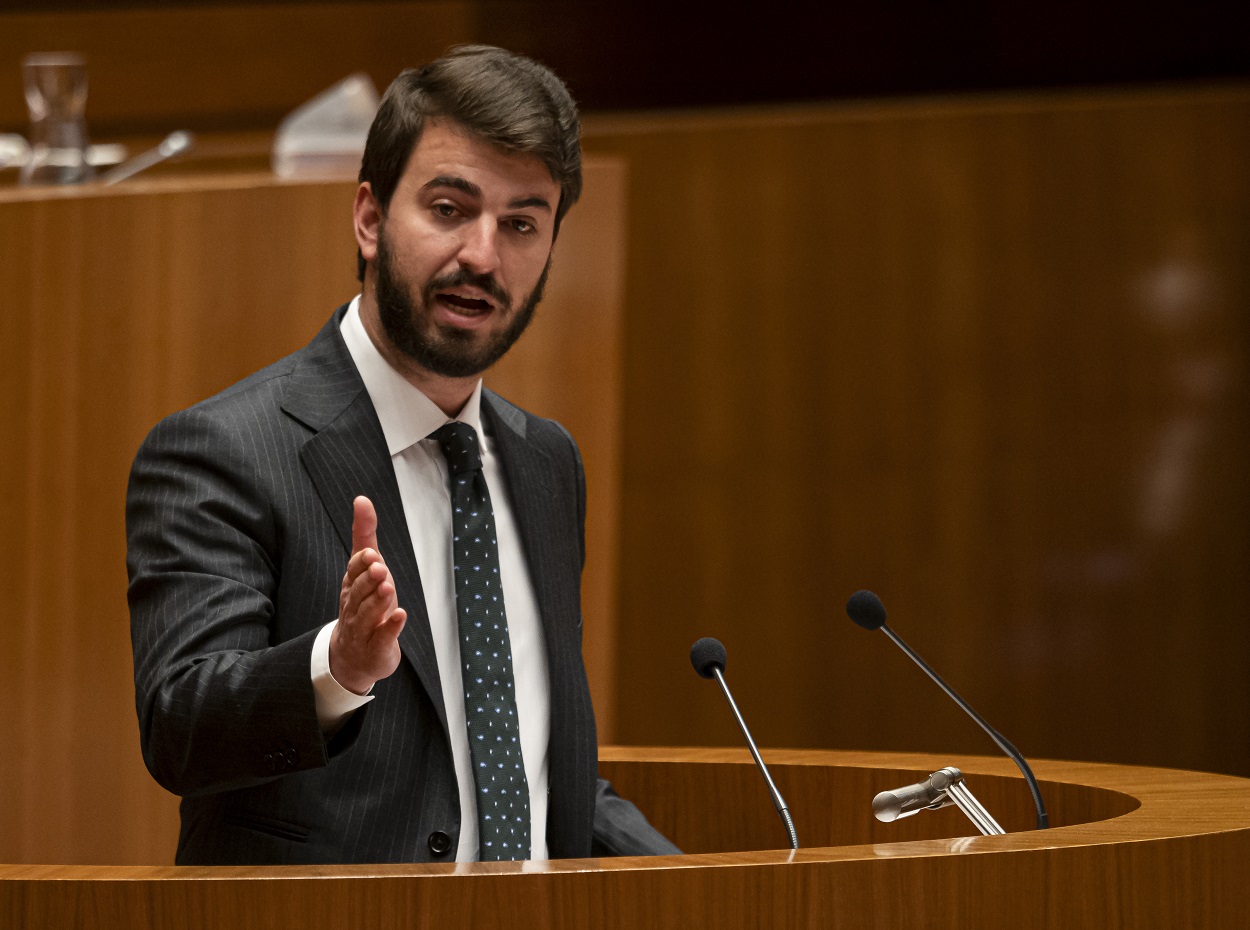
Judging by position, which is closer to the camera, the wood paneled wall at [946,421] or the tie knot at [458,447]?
the tie knot at [458,447]

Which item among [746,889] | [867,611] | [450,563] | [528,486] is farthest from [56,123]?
[746,889]

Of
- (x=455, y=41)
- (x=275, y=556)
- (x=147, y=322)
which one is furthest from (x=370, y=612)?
(x=455, y=41)

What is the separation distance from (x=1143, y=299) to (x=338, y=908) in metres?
3.95

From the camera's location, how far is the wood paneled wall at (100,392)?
110 inches

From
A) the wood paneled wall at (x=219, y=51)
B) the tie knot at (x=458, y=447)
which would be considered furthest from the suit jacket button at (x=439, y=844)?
the wood paneled wall at (x=219, y=51)

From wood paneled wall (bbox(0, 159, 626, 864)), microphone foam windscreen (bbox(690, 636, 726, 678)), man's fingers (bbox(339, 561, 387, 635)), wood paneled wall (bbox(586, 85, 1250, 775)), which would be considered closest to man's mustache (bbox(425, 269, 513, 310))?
microphone foam windscreen (bbox(690, 636, 726, 678))

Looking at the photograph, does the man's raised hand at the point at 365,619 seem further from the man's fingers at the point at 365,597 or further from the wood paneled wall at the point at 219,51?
the wood paneled wall at the point at 219,51

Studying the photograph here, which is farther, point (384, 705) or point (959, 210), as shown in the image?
point (959, 210)

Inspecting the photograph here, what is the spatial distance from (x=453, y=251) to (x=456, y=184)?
73mm

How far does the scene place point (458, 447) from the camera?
1.81 m

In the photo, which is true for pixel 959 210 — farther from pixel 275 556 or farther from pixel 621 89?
pixel 275 556

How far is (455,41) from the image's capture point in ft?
16.5

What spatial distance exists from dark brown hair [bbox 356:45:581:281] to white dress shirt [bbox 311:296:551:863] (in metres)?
0.17

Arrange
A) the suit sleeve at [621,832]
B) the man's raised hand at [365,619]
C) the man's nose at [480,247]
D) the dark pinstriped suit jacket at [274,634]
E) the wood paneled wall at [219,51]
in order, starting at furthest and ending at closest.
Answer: the wood paneled wall at [219,51]
the suit sleeve at [621,832]
the man's nose at [480,247]
the dark pinstriped suit jacket at [274,634]
the man's raised hand at [365,619]
